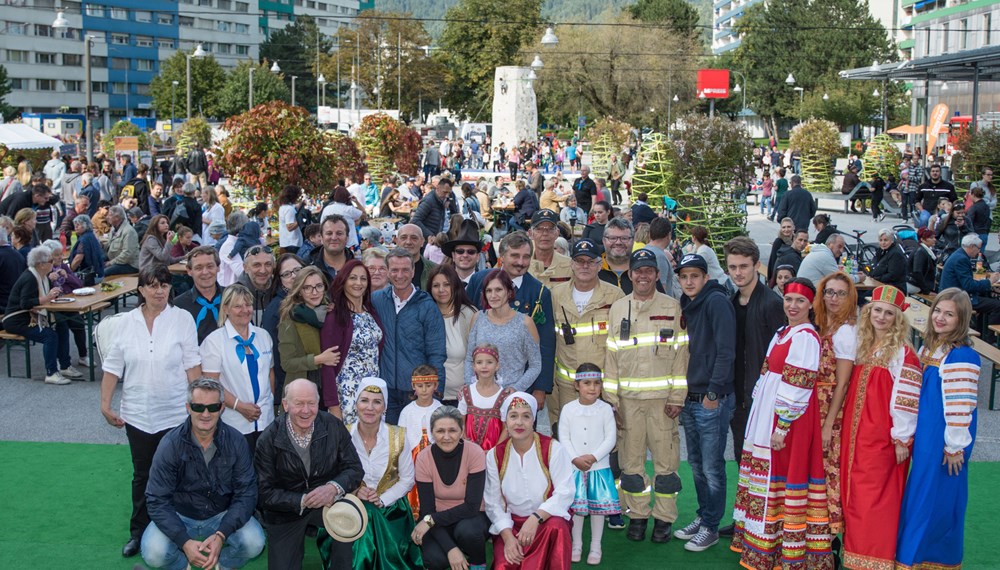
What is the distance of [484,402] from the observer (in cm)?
614

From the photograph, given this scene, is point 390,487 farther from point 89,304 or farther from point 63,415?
point 89,304

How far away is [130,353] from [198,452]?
3.07 ft

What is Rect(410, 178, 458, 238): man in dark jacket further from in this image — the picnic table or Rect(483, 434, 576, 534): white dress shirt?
Rect(483, 434, 576, 534): white dress shirt

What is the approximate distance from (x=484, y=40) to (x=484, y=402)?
242 feet

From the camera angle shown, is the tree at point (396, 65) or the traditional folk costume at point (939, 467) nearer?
the traditional folk costume at point (939, 467)

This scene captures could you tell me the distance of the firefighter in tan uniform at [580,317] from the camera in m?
6.57

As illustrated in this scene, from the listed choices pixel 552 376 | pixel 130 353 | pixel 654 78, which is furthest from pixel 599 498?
pixel 654 78

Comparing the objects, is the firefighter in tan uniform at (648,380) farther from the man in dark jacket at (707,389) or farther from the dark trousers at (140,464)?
the dark trousers at (140,464)

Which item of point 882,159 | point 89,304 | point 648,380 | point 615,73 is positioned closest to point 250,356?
point 648,380

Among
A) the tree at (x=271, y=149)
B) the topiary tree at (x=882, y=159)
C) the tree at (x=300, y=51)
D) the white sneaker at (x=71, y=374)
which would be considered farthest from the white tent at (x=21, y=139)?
the tree at (x=300, y=51)

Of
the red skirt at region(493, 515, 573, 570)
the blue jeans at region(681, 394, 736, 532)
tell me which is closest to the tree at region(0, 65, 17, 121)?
the blue jeans at region(681, 394, 736, 532)

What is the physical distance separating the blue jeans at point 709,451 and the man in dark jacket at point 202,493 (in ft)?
8.49

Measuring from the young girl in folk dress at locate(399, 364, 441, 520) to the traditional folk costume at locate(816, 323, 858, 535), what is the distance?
2192mm

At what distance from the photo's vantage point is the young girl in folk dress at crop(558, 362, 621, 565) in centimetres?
598
